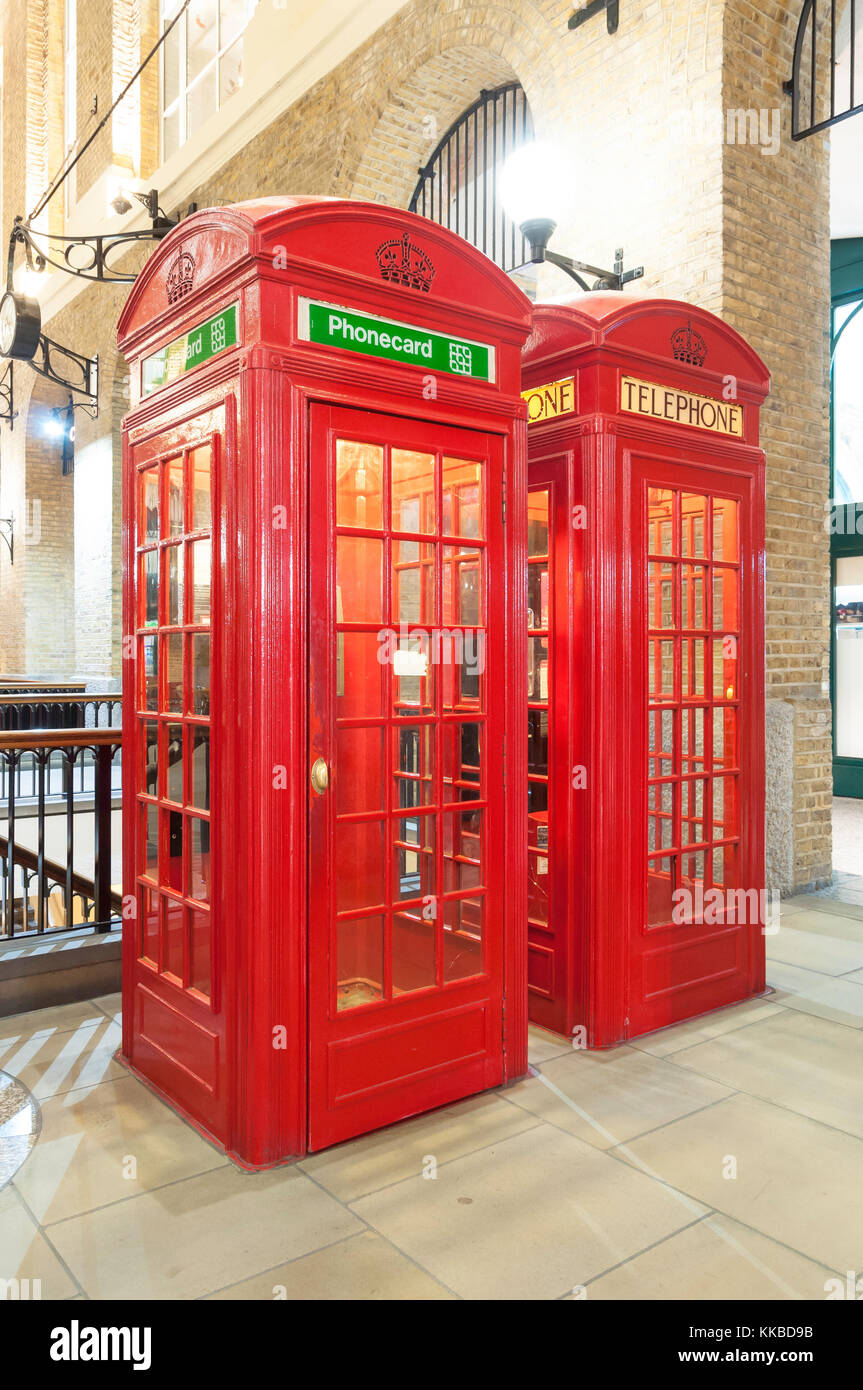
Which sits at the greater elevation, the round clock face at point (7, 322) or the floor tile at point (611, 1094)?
the round clock face at point (7, 322)

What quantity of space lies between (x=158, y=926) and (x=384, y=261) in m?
2.42

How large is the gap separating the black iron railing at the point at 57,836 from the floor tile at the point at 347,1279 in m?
2.54

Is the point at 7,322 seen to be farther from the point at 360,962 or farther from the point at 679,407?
the point at 360,962

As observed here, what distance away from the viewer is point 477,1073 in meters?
3.28

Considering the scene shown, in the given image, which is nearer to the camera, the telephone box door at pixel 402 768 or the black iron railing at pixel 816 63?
the telephone box door at pixel 402 768

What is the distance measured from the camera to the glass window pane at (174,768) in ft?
10.5

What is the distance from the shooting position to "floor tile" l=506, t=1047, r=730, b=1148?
121 inches

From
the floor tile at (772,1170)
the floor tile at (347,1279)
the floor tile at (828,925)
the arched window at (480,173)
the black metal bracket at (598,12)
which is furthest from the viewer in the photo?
the arched window at (480,173)

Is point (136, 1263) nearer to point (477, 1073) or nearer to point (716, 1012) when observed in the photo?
point (477, 1073)

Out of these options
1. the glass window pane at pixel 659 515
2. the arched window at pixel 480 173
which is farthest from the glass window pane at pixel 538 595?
the arched window at pixel 480 173

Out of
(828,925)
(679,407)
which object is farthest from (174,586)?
(828,925)

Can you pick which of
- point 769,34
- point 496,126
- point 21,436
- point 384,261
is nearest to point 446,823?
point 384,261

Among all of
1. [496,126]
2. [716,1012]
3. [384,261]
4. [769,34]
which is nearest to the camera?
[384,261]

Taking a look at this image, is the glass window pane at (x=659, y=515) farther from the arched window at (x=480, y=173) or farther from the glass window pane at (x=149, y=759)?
the arched window at (x=480, y=173)
